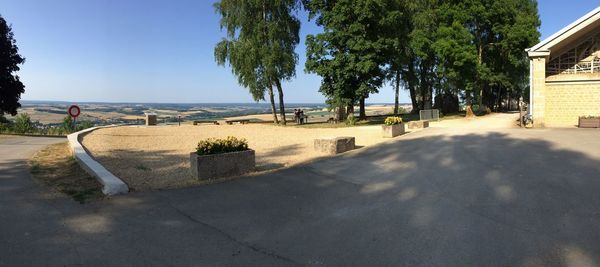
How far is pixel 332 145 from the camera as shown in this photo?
11508 mm

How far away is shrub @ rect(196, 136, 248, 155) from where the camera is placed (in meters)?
8.13

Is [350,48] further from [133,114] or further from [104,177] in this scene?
[133,114]

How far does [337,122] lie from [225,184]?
2226 centimetres

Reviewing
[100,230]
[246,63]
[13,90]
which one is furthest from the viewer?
[246,63]

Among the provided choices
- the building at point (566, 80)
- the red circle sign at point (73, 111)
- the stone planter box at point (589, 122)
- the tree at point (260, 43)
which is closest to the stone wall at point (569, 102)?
the building at point (566, 80)

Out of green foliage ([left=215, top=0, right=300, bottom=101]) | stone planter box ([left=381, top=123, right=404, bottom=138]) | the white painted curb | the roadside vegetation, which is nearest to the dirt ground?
the white painted curb

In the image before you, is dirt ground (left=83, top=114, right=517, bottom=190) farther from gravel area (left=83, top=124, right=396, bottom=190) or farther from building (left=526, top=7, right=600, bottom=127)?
building (left=526, top=7, right=600, bottom=127)

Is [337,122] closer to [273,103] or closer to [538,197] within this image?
[273,103]

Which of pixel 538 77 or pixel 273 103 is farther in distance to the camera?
pixel 273 103

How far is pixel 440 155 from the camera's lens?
10.2m

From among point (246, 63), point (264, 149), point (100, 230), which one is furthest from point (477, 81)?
point (100, 230)

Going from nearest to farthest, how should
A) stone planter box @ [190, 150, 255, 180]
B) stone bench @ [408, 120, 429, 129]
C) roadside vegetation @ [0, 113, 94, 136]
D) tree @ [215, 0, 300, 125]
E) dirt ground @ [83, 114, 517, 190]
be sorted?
stone planter box @ [190, 150, 255, 180]
dirt ground @ [83, 114, 517, 190]
stone bench @ [408, 120, 429, 129]
roadside vegetation @ [0, 113, 94, 136]
tree @ [215, 0, 300, 125]

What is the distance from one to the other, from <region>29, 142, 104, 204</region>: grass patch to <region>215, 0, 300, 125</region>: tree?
59.9ft

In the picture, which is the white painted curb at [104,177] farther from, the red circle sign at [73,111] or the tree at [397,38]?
the tree at [397,38]
